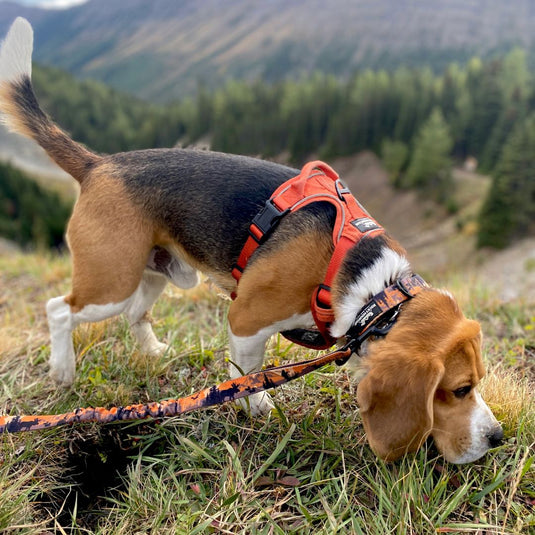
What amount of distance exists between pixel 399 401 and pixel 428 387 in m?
0.15

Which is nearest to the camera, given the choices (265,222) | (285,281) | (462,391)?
(462,391)

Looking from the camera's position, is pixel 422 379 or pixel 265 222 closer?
pixel 422 379

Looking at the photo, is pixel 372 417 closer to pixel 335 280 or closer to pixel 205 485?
pixel 335 280

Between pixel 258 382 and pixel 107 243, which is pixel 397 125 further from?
pixel 258 382

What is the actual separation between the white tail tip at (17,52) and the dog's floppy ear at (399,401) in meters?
3.17

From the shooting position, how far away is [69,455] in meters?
2.89

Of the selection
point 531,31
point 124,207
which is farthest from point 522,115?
point 531,31

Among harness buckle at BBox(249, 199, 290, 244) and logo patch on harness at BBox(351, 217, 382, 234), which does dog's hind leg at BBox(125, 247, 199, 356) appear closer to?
harness buckle at BBox(249, 199, 290, 244)

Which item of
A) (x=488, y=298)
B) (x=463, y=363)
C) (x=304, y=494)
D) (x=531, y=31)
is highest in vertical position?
(x=463, y=363)

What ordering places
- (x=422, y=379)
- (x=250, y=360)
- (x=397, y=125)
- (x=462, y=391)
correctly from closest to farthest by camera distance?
(x=422, y=379), (x=462, y=391), (x=250, y=360), (x=397, y=125)

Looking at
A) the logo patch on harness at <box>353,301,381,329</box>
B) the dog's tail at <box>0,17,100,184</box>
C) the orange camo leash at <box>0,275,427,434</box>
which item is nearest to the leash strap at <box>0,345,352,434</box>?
the orange camo leash at <box>0,275,427,434</box>

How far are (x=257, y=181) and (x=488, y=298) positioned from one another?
11.7 feet

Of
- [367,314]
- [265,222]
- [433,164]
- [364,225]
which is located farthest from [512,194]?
[367,314]

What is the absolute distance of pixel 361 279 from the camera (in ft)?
8.59
